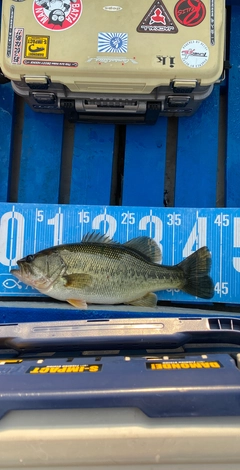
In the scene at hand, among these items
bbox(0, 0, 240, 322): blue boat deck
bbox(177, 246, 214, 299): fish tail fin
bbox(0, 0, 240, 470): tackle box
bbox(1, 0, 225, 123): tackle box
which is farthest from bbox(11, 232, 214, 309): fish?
bbox(1, 0, 225, 123): tackle box

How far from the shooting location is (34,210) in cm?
242

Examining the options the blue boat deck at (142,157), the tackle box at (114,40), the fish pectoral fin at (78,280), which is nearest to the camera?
the tackle box at (114,40)

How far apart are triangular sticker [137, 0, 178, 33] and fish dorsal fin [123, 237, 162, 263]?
121 centimetres

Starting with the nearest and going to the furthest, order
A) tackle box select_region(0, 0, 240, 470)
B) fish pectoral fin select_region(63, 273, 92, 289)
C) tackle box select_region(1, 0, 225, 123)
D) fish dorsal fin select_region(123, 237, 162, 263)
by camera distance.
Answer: tackle box select_region(0, 0, 240, 470) < tackle box select_region(1, 0, 225, 123) < fish pectoral fin select_region(63, 273, 92, 289) < fish dorsal fin select_region(123, 237, 162, 263)

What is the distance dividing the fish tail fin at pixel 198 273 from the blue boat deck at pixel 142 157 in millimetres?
437

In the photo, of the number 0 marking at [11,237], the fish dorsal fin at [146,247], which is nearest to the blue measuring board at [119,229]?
the number 0 marking at [11,237]

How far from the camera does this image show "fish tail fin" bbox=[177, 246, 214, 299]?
222 cm

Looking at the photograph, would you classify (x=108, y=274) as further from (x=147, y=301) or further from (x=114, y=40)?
(x=114, y=40)

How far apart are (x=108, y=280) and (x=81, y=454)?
Answer: 3.83ft

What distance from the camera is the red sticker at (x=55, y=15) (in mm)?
1927

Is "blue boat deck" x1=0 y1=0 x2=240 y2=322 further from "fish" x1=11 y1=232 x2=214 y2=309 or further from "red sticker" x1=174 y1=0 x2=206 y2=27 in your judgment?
"red sticker" x1=174 y1=0 x2=206 y2=27

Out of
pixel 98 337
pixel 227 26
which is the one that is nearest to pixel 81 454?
pixel 98 337

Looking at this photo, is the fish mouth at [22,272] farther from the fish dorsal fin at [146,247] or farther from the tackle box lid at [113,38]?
the tackle box lid at [113,38]

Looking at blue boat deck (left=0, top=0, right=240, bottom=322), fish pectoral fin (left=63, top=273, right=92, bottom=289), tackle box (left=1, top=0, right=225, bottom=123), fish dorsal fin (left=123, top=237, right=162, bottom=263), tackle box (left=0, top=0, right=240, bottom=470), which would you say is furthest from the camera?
blue boat deck (left=0, top=0, right=240, bottom=322)
